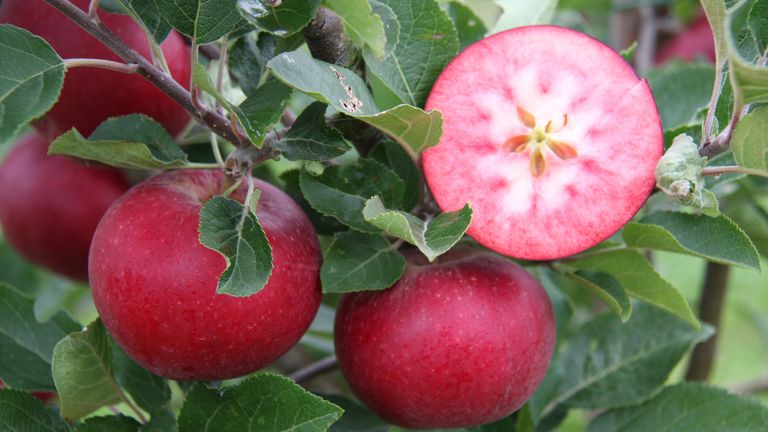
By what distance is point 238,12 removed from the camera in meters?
0.59

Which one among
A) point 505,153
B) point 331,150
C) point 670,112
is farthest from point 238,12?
point 670,112

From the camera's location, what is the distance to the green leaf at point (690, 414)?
782mm

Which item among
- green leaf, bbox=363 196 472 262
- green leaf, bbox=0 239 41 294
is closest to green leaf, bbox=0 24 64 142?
green leaf, bbox=363 196 472 262

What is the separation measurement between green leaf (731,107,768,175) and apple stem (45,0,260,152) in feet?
1.14

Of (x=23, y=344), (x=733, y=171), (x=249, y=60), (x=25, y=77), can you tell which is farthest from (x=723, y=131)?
(x=23, y=344)

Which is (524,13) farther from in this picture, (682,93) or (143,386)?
(143,386)

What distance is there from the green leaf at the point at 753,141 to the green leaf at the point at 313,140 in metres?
0.27

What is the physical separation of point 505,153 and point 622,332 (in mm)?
364

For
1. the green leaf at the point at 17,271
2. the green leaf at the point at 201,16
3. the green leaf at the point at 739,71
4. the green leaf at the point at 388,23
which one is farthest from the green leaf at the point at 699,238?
the green leaf at the point at 17,271

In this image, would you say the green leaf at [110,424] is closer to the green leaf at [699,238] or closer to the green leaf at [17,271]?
the green leaf at [699,238]

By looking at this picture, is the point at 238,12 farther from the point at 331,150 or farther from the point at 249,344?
the point at 249,344

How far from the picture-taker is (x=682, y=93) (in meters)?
0.88

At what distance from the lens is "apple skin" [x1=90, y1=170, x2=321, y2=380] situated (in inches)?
23.4

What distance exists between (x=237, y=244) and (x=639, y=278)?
1.11ft
